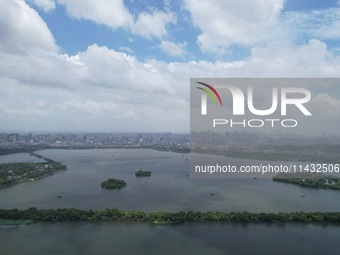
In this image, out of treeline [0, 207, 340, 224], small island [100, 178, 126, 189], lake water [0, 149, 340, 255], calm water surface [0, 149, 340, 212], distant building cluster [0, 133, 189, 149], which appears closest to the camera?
lake water [0, 149, 340, 255]

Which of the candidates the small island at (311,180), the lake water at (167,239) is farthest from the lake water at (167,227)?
the small island at (311,180)

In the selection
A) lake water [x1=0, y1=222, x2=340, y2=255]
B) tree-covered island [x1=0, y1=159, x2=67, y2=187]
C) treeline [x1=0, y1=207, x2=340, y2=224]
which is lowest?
lake water [x1=0, y1=222, x2=340, y2=255]

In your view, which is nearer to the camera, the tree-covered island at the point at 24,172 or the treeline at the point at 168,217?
the treeline at the point at 168,217

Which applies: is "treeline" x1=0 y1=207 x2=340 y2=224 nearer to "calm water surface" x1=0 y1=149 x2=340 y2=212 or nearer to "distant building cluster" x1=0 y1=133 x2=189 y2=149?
"calm water surface" x1=0 y1=149 x2=340 y2=212

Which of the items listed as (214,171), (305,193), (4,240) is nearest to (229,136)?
(214,171)

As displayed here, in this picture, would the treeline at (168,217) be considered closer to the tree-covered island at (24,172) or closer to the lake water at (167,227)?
the lake water at (167,227)

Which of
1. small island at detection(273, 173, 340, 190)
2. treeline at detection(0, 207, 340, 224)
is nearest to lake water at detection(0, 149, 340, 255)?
treeline at detection(0, 207, 340, 224)
